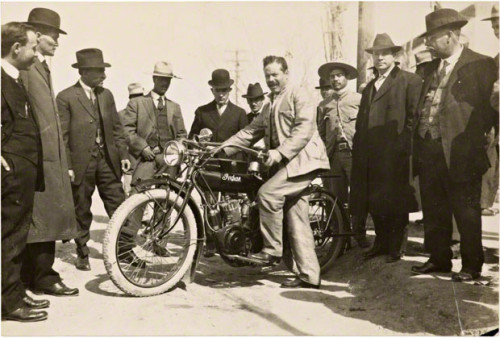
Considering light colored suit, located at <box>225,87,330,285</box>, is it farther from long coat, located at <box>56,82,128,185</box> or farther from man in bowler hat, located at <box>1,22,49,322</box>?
man in bowler hat, located at <box>1,22,49,322</box>

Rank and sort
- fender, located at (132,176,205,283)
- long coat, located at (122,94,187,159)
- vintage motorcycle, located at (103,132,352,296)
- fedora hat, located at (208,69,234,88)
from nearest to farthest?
vintage motorcycle, located at (103,132,352,296) → fender, located at (132,176,205,283) → long coat, located at (122,94,187,159) → fedora hat, located at (208,69,234,88)

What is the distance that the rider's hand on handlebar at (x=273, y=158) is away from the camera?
4.40 m

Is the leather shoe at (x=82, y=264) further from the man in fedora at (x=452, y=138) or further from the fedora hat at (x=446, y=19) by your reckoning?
the fedora hat at (x=446, y=19)

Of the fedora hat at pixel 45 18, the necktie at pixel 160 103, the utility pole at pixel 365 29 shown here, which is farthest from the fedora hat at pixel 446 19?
the fedora hat at pixel 45 18

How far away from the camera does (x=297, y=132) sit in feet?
14.6

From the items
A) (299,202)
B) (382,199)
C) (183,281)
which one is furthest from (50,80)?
(382,199)

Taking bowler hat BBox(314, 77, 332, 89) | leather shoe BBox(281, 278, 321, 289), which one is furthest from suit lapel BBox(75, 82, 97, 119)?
bowler hat BBox(314, 77, 332, 89)

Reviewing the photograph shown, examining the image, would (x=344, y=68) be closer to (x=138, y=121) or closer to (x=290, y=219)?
(x=290, y=219)

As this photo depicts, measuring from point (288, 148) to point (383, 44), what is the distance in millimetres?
1673

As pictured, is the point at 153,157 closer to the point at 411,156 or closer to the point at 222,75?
the point at 222,75

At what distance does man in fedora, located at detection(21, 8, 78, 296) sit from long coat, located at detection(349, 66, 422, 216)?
9.09ft

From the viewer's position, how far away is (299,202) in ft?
15.3

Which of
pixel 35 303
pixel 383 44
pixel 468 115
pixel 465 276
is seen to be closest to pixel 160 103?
pixel 383 44

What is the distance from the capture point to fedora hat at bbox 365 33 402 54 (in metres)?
5.24
